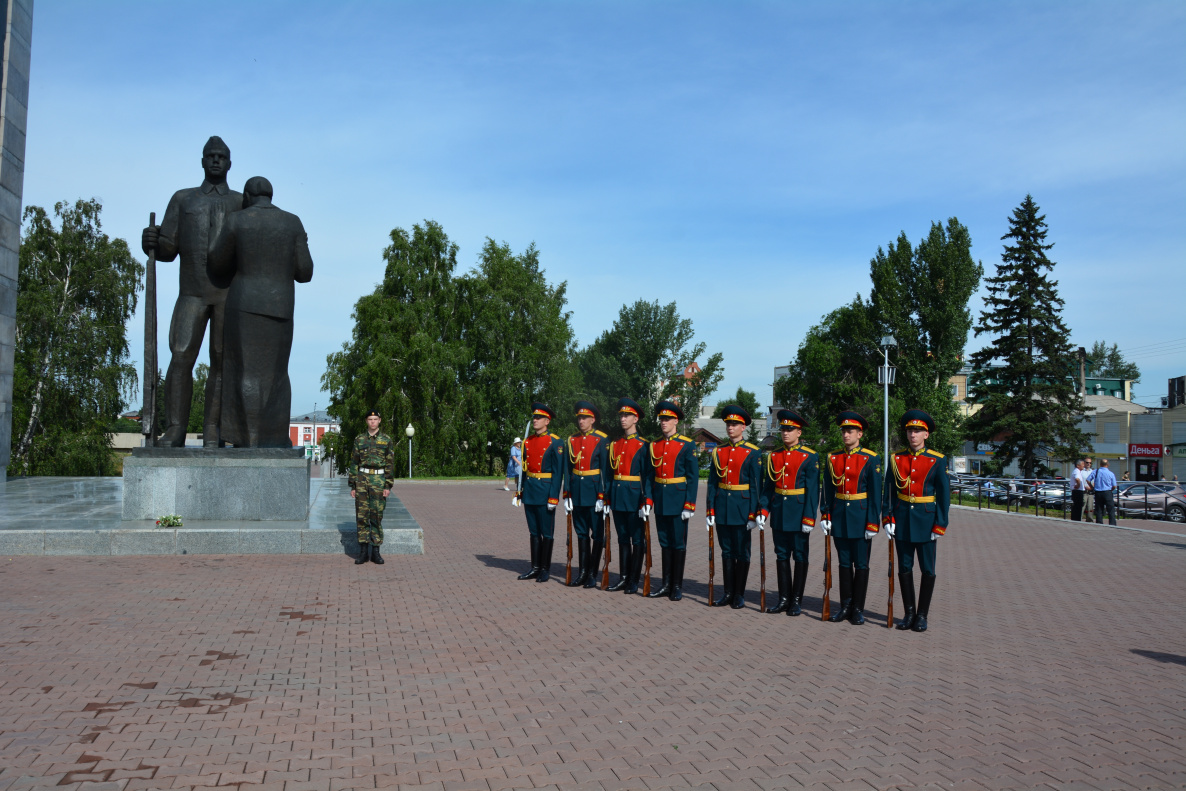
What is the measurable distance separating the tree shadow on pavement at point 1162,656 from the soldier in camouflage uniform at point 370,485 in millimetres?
7379

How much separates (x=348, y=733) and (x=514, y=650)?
79.2 inches

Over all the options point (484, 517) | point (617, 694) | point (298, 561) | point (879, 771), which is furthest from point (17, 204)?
point (879, 771)

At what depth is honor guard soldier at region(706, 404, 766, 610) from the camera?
8.38 metres

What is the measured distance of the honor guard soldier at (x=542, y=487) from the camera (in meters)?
9.60

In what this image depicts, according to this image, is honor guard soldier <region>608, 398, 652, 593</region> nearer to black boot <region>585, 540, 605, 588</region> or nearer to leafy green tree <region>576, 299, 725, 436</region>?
black boot <region>585, 540, 605, 588</region>

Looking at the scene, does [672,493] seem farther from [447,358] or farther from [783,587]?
[447,358]

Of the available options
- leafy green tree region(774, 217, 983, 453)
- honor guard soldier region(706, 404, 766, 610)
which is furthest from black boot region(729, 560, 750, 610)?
leafy green tree region(774, 217, 983, 453)

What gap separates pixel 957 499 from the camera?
28.8 metres

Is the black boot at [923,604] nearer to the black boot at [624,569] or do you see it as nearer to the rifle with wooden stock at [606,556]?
the black boot at [624,569]

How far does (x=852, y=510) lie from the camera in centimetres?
787

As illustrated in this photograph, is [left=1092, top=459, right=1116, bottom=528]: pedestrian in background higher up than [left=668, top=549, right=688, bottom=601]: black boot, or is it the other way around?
[left=1092, top=459, right=1116, bottom=528]: pedestrian in background

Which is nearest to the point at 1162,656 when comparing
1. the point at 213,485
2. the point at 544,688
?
the point at 544,688

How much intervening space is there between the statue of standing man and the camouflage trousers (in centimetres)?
270

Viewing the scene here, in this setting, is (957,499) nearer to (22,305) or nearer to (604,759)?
(604,759)
